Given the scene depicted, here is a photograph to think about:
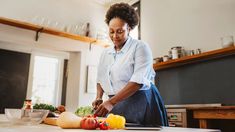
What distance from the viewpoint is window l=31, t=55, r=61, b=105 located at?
5.51 metres

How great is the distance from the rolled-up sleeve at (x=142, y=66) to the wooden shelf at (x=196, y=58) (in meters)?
1.52

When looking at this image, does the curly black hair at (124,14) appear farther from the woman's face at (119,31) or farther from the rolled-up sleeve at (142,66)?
the rolled-up sleeve at (142,66)

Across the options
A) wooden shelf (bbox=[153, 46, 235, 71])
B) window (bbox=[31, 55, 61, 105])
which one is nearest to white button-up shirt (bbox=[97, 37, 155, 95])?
wooden shelf (bbox=[153, 46, 235, 71])

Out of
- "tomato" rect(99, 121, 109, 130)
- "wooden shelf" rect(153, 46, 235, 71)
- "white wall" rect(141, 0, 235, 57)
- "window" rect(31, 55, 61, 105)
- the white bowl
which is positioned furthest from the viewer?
"window" rect(31, 55, 61, 105)

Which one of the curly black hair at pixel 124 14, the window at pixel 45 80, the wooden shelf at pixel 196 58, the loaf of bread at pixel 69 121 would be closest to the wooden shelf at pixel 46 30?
the wooden shelf at pixel 196 58

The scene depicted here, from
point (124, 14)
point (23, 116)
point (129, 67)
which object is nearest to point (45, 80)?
point (124, 14)

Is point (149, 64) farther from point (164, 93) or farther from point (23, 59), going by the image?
point (23, 59)

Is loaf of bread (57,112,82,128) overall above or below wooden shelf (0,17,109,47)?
below

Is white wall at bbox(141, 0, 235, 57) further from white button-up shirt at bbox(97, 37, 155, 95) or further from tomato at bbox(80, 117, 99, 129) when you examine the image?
tomato at bbox(80, 117, 99, 129)

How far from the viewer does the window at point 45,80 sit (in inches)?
217

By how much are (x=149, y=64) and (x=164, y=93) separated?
6.97 feet

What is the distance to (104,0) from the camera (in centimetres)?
446

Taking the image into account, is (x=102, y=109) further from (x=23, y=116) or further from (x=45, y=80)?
(x=45, y=80)

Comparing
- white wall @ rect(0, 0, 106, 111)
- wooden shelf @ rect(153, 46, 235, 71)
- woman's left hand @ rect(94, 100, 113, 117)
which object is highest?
white wall @ rect(0, 0, 106, 111)
